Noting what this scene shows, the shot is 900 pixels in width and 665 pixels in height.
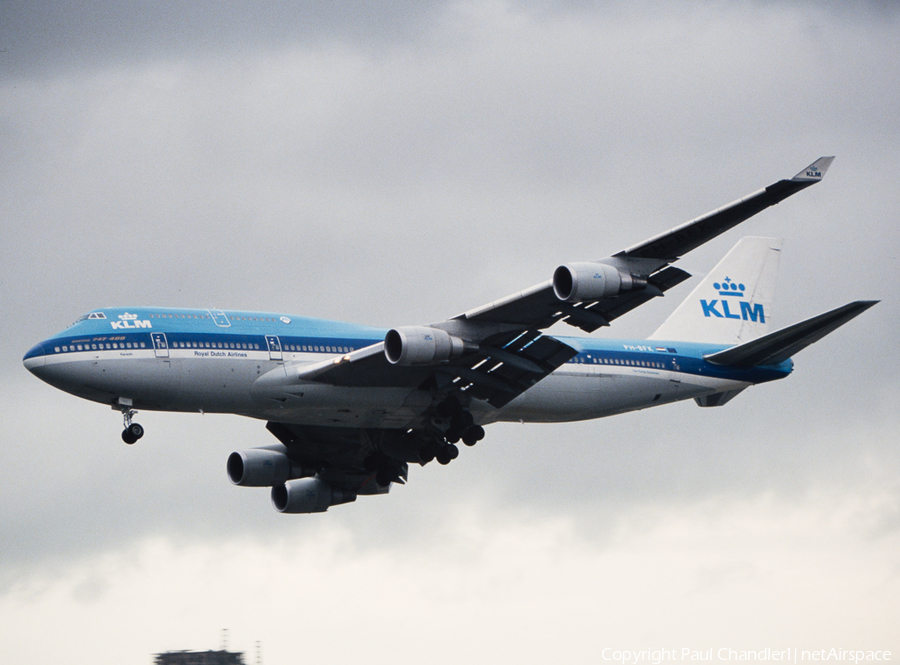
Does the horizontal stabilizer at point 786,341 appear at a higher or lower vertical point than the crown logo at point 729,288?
lower

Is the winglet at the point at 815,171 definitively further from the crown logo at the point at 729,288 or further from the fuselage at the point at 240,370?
the crown logo at the point at 729,288

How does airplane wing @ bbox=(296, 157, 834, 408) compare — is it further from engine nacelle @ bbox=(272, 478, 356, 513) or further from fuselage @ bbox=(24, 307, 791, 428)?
engine nacelle @ bbox=(272, 478, 356, 513)

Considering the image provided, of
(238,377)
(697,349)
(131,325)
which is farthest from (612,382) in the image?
(131,325)

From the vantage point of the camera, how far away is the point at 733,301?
5931 centimetres

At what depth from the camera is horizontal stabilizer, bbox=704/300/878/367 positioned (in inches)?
1785

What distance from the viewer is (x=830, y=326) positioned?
155 feet

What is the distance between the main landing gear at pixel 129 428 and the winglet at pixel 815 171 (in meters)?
24.0

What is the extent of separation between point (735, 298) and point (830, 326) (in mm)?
12324

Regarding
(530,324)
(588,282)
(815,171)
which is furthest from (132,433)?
(815,171)

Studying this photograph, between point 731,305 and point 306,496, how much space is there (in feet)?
71.8

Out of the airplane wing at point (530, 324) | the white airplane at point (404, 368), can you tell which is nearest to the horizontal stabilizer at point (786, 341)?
the white airplane at point (404, 368)

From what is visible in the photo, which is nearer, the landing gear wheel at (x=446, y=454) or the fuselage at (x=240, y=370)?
the fuselage at (x=240, y=370)

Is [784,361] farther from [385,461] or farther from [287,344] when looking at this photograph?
[287,344]

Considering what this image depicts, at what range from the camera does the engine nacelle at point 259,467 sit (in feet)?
175
